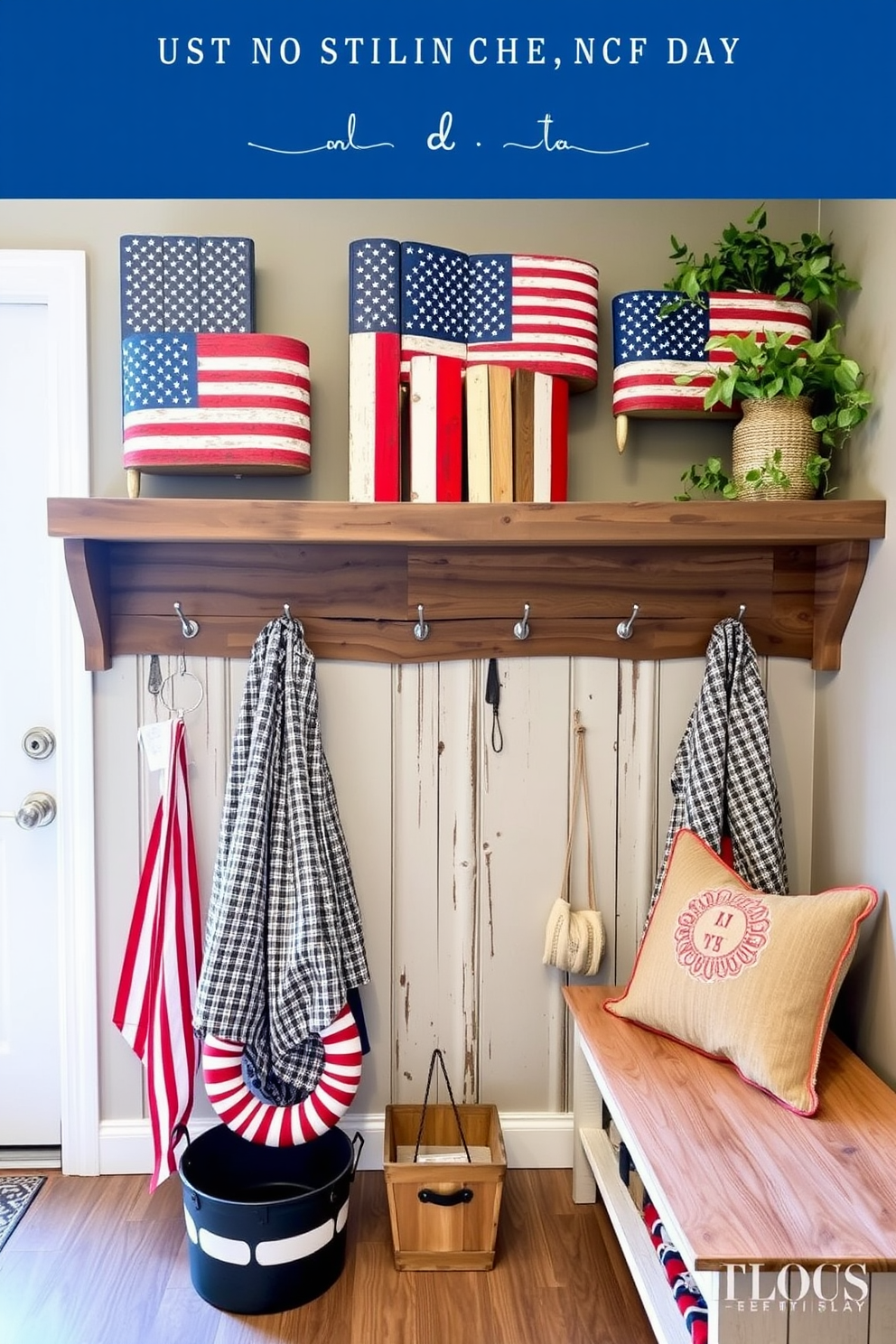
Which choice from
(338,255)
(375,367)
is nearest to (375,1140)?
(375,367)

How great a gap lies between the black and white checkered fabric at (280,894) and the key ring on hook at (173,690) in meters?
0.14

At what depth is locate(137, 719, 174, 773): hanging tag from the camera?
210 centimetres

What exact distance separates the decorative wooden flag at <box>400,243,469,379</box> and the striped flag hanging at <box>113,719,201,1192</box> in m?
0.90

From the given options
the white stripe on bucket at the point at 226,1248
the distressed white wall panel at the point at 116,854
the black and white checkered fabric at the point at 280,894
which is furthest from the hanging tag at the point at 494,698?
the white stripe on bucket at the point at 226,1248

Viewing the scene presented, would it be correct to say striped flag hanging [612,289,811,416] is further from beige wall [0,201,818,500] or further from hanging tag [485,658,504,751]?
hanging tag [485,658,504,751]

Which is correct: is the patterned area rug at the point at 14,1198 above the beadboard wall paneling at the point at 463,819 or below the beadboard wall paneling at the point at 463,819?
below

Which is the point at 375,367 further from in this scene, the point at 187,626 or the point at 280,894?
the point at 280,894

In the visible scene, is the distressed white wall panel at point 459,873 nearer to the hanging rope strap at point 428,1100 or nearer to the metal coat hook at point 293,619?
the hanging rope strap at point 428,1100

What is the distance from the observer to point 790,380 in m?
1.90

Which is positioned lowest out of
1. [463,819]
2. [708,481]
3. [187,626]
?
[463,819]

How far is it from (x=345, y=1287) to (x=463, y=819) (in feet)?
2.91

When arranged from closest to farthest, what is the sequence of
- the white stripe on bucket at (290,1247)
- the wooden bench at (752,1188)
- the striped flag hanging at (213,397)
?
the wooden bench at (752,1188), the white stripe on bucket at (290,1247), the striped flag hanging at (213,397)

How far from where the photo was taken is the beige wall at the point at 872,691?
185 centimetres
